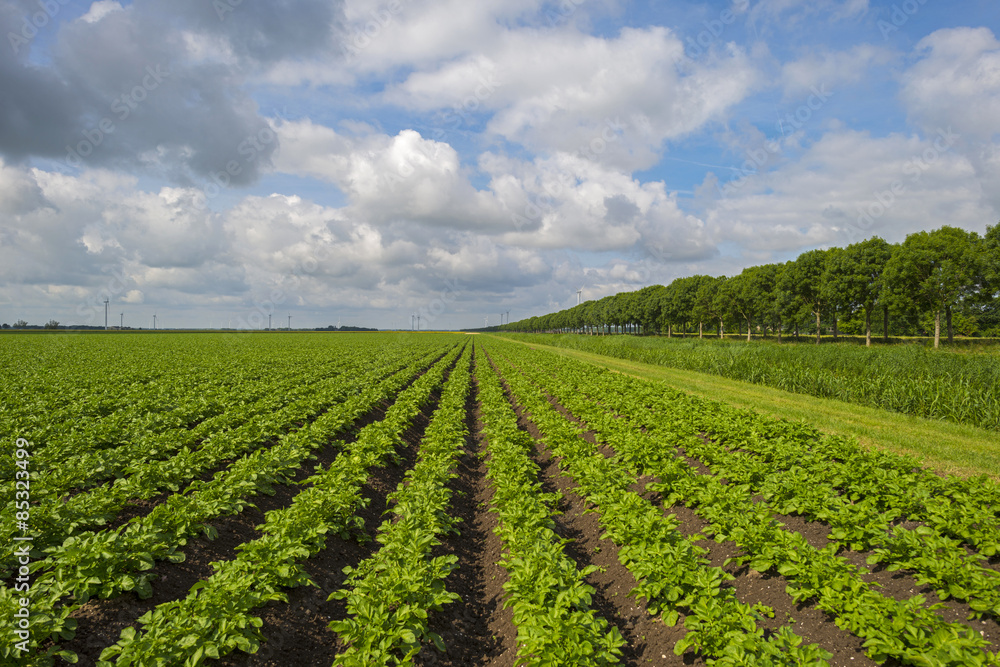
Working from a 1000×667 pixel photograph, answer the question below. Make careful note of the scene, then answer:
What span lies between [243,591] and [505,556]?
3.26 meters

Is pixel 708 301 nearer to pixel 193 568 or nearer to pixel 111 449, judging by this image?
pixel 111 449

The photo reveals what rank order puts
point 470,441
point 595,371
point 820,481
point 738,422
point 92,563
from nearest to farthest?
1. point 92,563
2. point 820,481
3. point 738,422
4. point 470,441
5. point 595,371

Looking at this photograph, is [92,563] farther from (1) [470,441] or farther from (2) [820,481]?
(2) [820,481]

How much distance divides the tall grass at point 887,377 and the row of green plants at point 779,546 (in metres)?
7.10

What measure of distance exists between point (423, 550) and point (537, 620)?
2027 mm

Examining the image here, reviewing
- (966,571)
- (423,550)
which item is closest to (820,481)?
(966,571)

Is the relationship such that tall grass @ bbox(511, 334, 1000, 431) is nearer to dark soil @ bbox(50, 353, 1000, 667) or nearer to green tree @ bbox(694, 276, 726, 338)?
dark soil @ bbox(50, 353, 1000, 667)

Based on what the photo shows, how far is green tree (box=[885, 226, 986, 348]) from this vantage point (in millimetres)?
41125

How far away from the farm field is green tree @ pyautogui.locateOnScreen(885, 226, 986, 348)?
49009 millimetres

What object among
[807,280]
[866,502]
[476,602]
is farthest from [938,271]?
[476,602]

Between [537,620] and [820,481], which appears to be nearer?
[537,620]

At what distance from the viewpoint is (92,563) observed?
4406mm

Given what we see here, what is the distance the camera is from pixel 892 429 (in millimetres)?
11797

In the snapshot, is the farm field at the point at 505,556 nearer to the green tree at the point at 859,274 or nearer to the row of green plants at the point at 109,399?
the row of green plants at the point at 109,399
